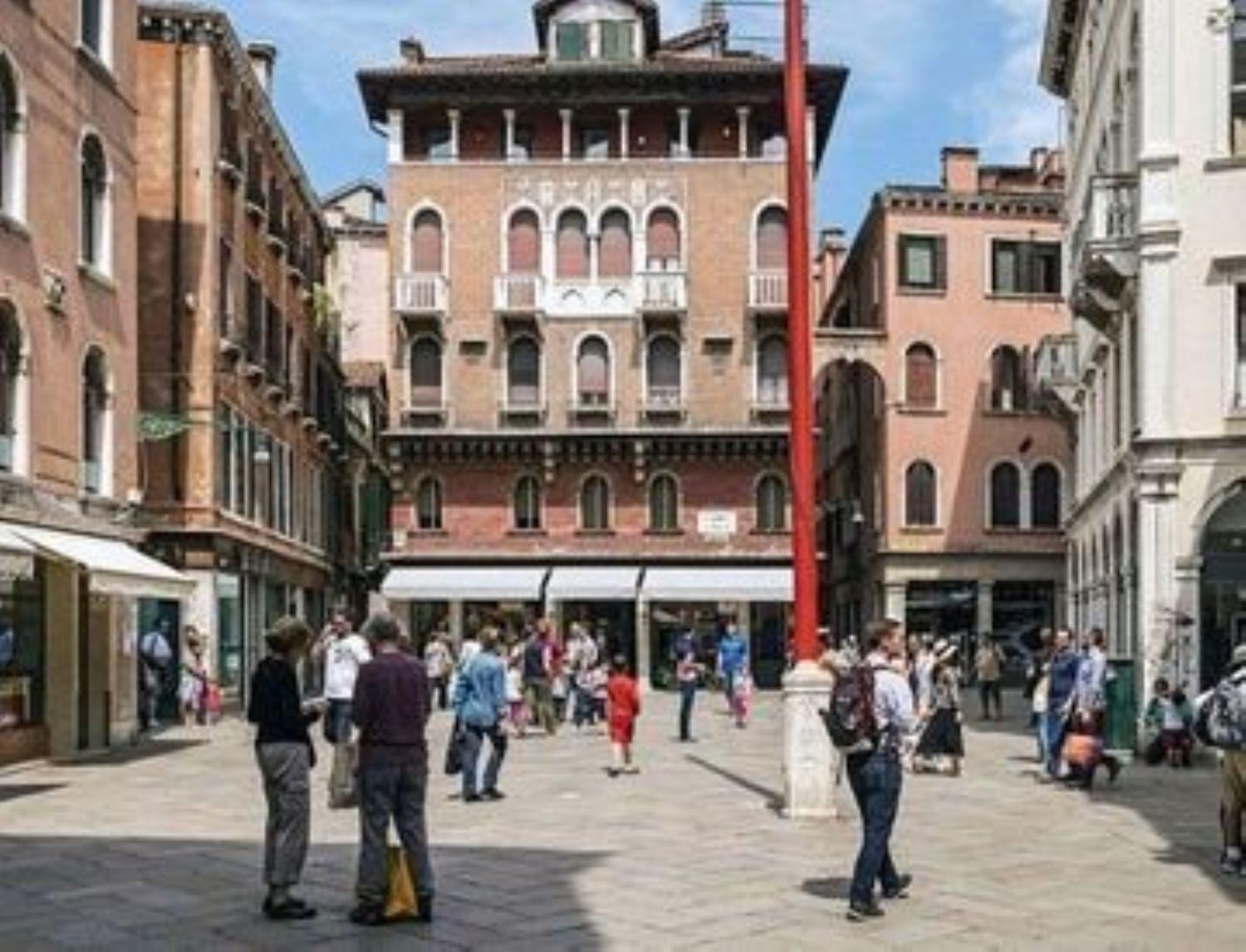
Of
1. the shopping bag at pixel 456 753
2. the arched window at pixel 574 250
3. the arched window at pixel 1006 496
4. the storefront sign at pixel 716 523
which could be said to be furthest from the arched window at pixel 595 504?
the shopping bag at pixel 456 753

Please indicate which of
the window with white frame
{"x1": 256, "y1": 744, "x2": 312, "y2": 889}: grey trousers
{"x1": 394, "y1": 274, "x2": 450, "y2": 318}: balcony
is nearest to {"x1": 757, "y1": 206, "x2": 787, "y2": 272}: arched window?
the window with white frame

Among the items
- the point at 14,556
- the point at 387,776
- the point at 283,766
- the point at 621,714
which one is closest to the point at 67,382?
the point at 14,556

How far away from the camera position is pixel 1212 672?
75.6ft

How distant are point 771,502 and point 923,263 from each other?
300 inches

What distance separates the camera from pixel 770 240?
45562mm

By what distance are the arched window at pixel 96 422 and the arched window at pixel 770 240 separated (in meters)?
24.1

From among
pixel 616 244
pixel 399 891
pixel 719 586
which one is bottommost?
pixel 399 891

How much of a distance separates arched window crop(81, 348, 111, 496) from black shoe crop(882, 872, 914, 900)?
48.3 ft

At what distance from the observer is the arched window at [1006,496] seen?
156 ft

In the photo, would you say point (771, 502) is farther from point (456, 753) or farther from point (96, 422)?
point (456, 753)

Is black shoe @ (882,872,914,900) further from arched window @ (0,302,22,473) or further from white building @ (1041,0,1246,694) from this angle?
white building @ (1041,0,1246,694)

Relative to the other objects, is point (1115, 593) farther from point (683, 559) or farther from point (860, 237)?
point (860, 237)

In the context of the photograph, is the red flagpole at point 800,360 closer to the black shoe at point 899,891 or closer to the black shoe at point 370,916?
the black shoe at point 899,891

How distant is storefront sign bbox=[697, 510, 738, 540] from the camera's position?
45281mm
